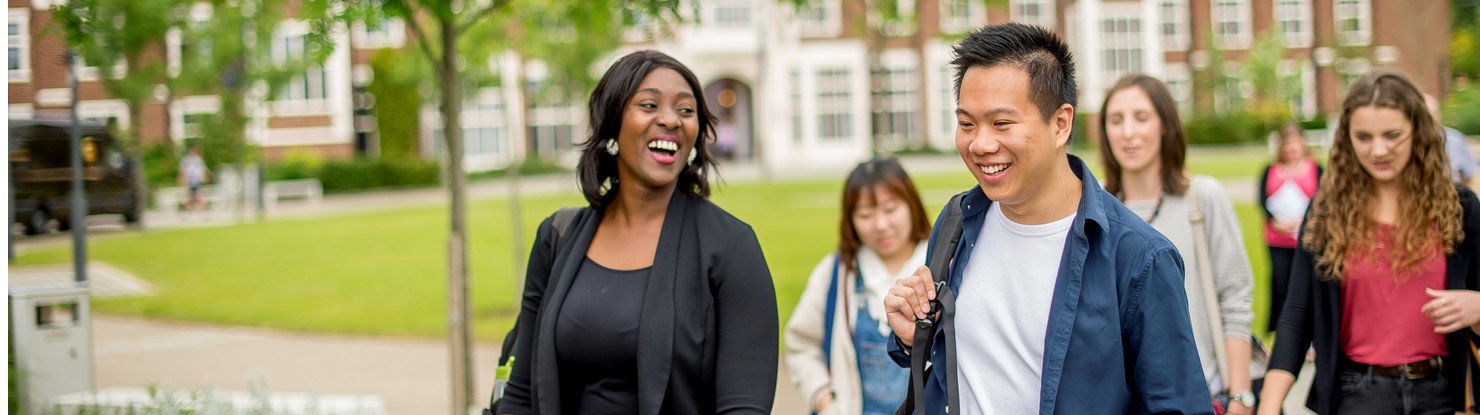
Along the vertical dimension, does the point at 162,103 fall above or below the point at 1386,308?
above

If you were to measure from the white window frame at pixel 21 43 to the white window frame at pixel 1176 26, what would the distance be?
160 feet

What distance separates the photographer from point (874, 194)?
4379 millimetres

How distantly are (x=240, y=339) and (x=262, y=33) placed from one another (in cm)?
1251

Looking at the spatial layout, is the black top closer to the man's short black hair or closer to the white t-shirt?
the white t-shirt

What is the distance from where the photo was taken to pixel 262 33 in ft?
75.3

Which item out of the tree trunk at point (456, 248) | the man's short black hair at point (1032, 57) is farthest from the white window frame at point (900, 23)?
the man's short black hair at point (1032, 57)

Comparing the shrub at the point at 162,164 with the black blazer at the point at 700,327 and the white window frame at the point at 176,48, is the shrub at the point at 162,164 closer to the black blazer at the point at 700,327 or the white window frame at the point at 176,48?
the white window frame at the point at 176,48

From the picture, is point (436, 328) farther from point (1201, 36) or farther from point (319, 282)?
point (1201, 36)

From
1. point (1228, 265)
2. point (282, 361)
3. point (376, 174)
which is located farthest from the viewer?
point (376, 174)

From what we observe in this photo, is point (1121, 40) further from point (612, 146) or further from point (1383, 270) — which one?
point (612, 146)

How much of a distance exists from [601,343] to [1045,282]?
1085 millimetres

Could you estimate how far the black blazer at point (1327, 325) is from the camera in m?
3.42

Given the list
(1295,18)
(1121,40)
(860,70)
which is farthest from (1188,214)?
(1295,18)

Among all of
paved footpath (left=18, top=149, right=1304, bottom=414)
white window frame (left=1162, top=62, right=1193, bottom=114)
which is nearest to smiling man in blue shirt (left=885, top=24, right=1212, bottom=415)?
paved footpath (left=18, top=149, right=1304, bottom=414)
